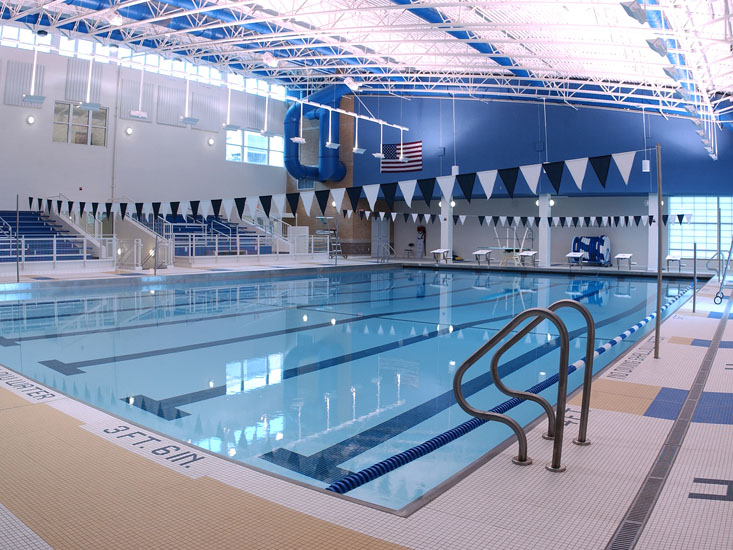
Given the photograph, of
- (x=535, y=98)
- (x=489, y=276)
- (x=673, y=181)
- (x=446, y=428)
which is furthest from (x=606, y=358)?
(x=535, y=98)

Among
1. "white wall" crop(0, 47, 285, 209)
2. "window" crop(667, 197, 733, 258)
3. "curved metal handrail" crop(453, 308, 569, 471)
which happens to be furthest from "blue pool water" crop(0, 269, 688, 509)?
"window" crop(667, 197, 733, 258)

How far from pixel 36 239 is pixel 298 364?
37.8 feet

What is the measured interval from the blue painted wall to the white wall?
6.31 metres

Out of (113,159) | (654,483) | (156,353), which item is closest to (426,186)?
(156,353)

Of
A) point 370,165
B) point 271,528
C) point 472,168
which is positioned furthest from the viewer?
point 370,165

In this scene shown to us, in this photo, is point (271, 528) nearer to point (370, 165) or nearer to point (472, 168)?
point (472, 168)

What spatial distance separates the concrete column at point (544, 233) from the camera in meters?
21.4

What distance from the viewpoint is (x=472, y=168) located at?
23547 millimetres

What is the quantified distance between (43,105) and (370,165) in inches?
492

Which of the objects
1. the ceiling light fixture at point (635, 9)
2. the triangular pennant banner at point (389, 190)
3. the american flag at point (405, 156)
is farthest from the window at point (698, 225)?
the ceiling light fixture at point (635, 9)

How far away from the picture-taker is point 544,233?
21.4m

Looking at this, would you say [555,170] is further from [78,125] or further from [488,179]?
[78,125]

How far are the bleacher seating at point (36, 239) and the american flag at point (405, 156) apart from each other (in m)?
12.7

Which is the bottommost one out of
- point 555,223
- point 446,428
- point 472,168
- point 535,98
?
point 446,428
